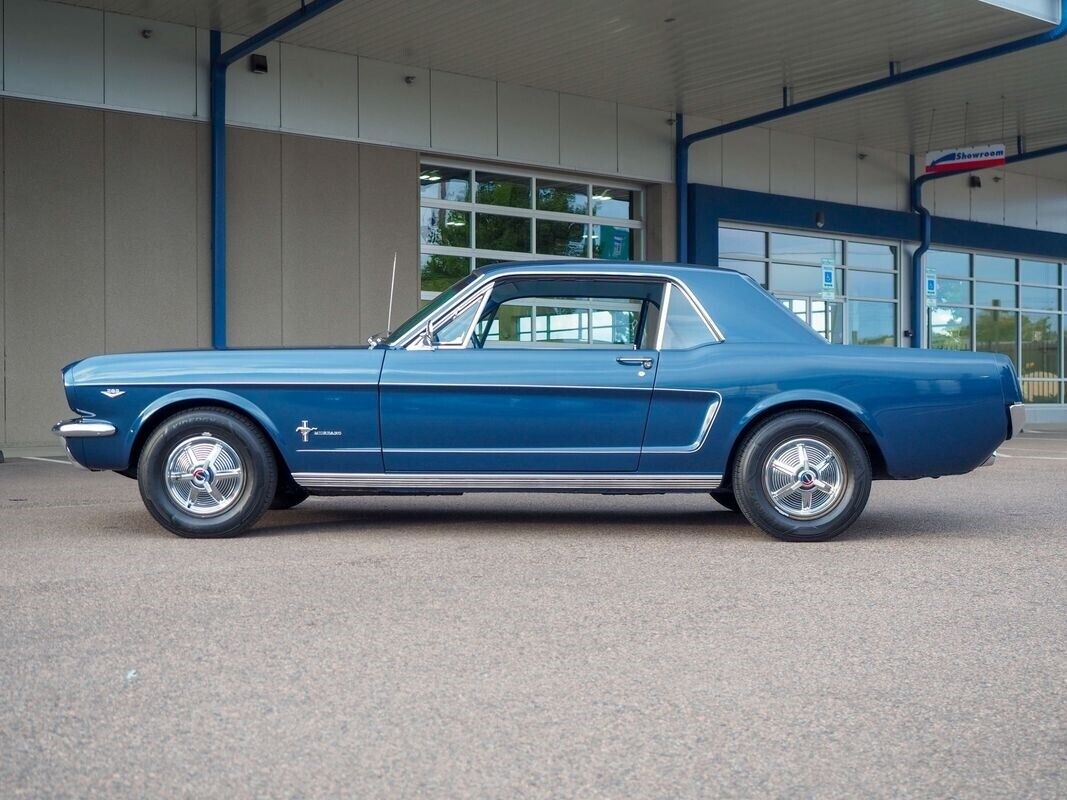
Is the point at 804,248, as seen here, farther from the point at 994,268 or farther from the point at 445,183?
the point at 445,183

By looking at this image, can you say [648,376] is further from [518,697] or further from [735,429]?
[518,697]

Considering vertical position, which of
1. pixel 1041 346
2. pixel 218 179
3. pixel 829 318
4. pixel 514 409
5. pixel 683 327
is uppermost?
pixel 218 179

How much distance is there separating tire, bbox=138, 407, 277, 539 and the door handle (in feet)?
6.25

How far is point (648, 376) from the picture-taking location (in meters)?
6.43

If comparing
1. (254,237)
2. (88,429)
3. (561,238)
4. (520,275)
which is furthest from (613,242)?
(88,429)

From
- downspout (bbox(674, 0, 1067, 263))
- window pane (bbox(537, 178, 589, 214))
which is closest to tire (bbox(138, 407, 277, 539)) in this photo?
downspout (bbox(674, 0, 1067, 263))

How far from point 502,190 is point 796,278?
6.74 metres

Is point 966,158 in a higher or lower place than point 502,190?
higher

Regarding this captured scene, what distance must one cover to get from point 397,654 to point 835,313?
20474mm

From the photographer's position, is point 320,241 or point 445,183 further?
point 445,183

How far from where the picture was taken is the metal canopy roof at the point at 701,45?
14.7m

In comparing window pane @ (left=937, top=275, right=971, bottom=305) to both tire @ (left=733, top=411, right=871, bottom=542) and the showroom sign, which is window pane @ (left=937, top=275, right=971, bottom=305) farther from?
tire @ (left=733, top=411, right=871, bottom=542)

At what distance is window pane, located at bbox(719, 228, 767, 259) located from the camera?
21344 mm

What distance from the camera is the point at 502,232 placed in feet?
60.5
